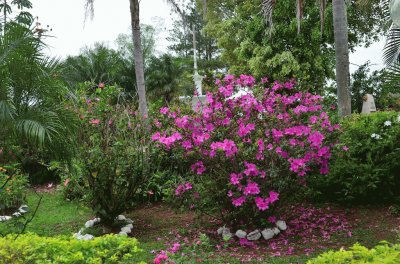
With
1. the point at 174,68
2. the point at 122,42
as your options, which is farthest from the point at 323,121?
the point at 122,42

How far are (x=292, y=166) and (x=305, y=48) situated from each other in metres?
13.5

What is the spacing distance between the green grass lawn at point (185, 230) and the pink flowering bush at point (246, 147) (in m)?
0.48

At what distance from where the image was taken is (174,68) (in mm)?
26922

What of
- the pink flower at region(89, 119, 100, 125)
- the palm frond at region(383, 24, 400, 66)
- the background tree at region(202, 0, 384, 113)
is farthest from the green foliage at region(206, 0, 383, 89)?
the pink flower at region(89, 119, 100, 125)

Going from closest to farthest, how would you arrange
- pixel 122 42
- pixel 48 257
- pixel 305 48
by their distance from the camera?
1. pixel 48 257
2. pixel 305 48
3. pixel 122 42

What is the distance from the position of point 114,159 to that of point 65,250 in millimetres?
3072

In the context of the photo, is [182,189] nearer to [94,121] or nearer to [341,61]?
[94,121]

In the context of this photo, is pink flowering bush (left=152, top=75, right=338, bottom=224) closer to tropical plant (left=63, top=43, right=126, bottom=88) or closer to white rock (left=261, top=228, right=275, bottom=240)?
white rock (left=261, top=228, right=275, bottom=240)

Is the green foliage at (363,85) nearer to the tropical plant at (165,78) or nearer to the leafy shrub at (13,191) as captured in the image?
the tropical plant at (165,78)

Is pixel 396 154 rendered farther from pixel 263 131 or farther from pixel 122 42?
pixel 122 42

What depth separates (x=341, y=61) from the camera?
27.2ft

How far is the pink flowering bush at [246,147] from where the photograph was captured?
4781 millimetres

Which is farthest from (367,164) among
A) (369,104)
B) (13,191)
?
(369,104)

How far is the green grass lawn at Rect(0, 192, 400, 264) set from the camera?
14.7 ft
